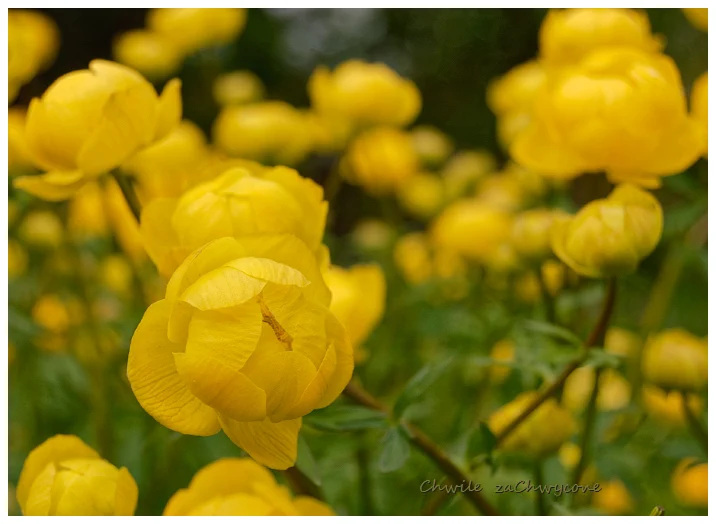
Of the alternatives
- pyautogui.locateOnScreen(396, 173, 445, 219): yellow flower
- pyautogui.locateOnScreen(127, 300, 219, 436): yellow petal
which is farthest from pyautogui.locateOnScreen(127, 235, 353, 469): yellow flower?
pyautogui.locateOnScreen(396, 173, 445, 219): yellow flower

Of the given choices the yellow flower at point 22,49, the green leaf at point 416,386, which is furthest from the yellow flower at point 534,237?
the yellow flower at point 22,49

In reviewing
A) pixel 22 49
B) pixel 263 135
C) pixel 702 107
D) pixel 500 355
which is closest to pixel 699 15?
pixel 702 107

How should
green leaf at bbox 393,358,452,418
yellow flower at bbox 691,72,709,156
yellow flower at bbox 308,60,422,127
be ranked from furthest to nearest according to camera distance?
yellow flower at bbox 308,60,422,127 < yellow flower at bbox 691,72,709,156 < green leaf at bbox 393,358,452,418

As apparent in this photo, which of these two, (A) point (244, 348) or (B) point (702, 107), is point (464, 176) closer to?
(B) point (702, 107)

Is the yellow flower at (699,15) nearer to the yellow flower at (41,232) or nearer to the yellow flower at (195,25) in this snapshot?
the yellow flower at (195,25)

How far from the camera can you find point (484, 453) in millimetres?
439

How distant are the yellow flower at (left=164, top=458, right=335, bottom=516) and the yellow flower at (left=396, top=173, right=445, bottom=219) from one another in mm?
733

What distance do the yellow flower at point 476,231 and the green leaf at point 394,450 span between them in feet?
1.51

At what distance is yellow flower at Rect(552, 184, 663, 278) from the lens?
44cm

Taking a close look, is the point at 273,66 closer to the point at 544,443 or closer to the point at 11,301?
the point at 11,301

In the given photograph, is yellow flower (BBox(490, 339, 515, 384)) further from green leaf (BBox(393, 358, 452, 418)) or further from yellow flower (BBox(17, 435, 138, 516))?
yellow flower (BBox(17, 435, 138, 516))

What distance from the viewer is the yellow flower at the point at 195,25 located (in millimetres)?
999

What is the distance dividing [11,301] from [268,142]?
0.32 metres
